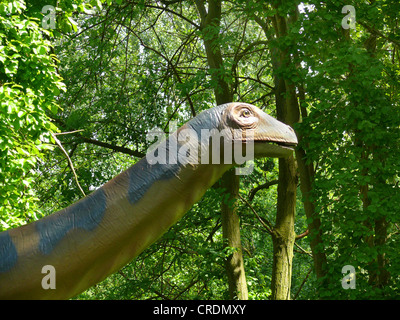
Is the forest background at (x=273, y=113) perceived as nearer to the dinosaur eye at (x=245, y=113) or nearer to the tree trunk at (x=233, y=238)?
the tree trunk at (x=233, y=238)

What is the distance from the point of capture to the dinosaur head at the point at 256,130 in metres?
2.45

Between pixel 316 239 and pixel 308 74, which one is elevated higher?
pixel 308 74

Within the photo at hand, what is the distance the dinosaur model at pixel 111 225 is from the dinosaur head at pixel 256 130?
5 centimetres

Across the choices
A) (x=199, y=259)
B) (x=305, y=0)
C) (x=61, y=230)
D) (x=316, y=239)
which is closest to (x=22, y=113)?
(x=61, y=230)

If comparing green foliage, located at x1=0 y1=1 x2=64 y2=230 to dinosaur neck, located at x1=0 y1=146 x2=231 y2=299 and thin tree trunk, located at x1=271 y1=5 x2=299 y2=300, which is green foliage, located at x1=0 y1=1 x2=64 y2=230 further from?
thin tree trunk, located at x1=271 y1=5 x2=299 y2=300

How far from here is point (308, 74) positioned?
7758 mm

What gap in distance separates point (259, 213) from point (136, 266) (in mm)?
2241

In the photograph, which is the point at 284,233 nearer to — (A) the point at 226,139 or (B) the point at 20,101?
(B) the point at 20,101

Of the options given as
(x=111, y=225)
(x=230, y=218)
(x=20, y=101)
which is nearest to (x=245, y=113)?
(x=111, y=225)

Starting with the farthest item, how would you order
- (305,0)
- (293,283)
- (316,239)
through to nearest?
(293,283) → (316,239) → (305,0)

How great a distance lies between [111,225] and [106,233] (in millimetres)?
34

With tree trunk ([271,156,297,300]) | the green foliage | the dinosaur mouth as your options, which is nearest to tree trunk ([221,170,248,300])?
tree trunk ([271,156,297,300])

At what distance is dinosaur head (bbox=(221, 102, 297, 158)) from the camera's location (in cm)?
245

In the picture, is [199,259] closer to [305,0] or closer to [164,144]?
[305,0]
